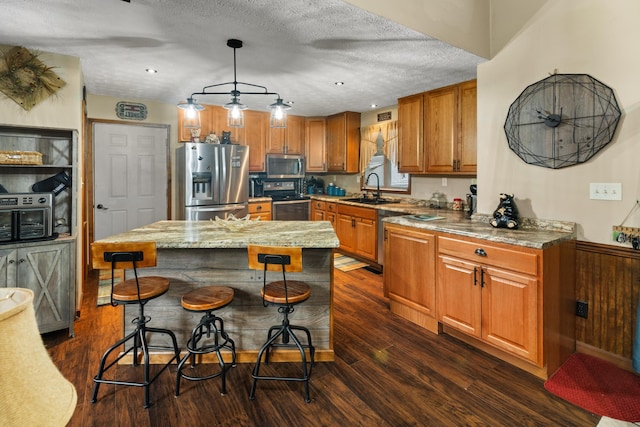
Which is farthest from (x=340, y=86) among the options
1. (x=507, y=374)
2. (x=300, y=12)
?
(x=507, y=374)

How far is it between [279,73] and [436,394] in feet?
10.5

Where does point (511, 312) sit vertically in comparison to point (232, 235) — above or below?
below

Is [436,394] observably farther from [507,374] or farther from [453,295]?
[453,295]

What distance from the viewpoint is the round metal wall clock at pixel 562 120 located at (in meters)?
2.37

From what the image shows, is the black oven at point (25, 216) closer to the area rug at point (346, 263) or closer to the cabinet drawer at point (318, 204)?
the area rug at point (346, 263)

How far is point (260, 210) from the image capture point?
5355mm

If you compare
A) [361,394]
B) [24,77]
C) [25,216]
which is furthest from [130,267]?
[24,77]

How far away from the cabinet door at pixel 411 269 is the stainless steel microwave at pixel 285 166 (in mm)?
2983

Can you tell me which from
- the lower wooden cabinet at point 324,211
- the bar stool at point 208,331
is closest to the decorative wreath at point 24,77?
the bar stool at point 208,331

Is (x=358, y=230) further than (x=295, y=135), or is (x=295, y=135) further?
(x=295, y=135)

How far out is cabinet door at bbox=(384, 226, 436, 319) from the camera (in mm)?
2854

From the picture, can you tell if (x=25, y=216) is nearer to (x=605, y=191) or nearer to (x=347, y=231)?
(x=347, y=231)

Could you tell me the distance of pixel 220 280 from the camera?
2.43 meters

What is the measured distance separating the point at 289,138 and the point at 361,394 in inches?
181
